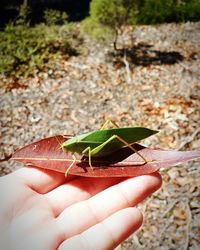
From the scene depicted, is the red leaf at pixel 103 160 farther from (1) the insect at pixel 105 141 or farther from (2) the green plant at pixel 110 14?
(2) the green plant at pixel 110 14

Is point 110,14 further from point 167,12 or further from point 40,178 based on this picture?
point 40,178

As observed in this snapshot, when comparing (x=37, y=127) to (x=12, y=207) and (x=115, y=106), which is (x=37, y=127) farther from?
(x=12, y=207)

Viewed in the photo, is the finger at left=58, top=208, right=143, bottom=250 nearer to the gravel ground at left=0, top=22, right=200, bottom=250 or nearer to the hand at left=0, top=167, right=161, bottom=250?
the hand at left=0, top=167, right=161, bottom=250

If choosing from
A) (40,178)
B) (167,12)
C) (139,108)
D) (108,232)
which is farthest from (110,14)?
(108,232)

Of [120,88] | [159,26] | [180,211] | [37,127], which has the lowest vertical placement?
[180,211]

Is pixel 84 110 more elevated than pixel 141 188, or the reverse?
pixel 141 188

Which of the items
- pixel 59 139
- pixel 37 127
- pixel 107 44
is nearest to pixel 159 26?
pixel 107 44
